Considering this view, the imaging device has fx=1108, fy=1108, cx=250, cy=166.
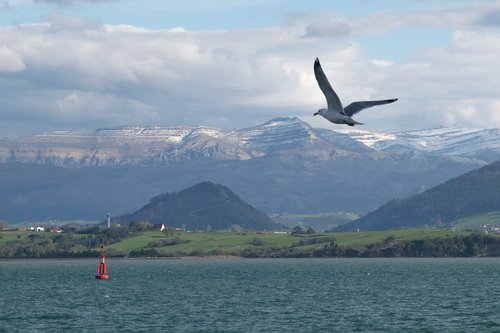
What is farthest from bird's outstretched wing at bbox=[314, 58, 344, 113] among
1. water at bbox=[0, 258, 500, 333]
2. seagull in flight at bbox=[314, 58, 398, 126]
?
water at bbox=[0, 258, 500, 333]

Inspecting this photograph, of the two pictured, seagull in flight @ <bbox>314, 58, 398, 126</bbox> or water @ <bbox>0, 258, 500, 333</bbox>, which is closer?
seagull in flight @ <bbox>314, 58, 398, 126</bbox>

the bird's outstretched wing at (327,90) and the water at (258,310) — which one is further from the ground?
the bird's outstretched wing at (327,90)

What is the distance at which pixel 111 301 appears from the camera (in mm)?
169000

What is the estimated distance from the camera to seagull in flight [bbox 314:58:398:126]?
57.7 meters

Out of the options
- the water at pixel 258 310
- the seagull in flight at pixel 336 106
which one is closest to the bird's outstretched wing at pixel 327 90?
the seagull in flight at pixel 336 106

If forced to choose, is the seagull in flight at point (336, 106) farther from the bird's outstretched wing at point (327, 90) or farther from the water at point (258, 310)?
the water at point (258, 310)

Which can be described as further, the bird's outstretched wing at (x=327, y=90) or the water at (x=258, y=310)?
the water at (x=258, y=310)

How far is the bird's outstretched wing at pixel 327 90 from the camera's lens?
186 feet

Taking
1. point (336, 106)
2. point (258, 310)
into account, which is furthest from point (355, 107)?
point (258, 310)

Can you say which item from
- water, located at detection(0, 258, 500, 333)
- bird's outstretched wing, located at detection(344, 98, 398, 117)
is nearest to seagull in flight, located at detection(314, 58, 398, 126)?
bird's outstretched wing, located at detection(344, 98, 398, 117)

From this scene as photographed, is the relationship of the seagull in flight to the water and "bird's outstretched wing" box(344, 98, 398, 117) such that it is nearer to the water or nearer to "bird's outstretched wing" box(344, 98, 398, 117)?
"bird's outstretched wing" box(344, 98, 398, 117)

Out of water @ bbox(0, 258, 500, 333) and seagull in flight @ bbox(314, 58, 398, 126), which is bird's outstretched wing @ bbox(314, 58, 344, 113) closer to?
seagull in flight @ bbox(314, 58, 398, 126)

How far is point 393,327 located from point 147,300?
58.8 meters

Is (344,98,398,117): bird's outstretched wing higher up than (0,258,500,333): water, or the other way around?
(344,98,398,117): bird's outstretched wing
